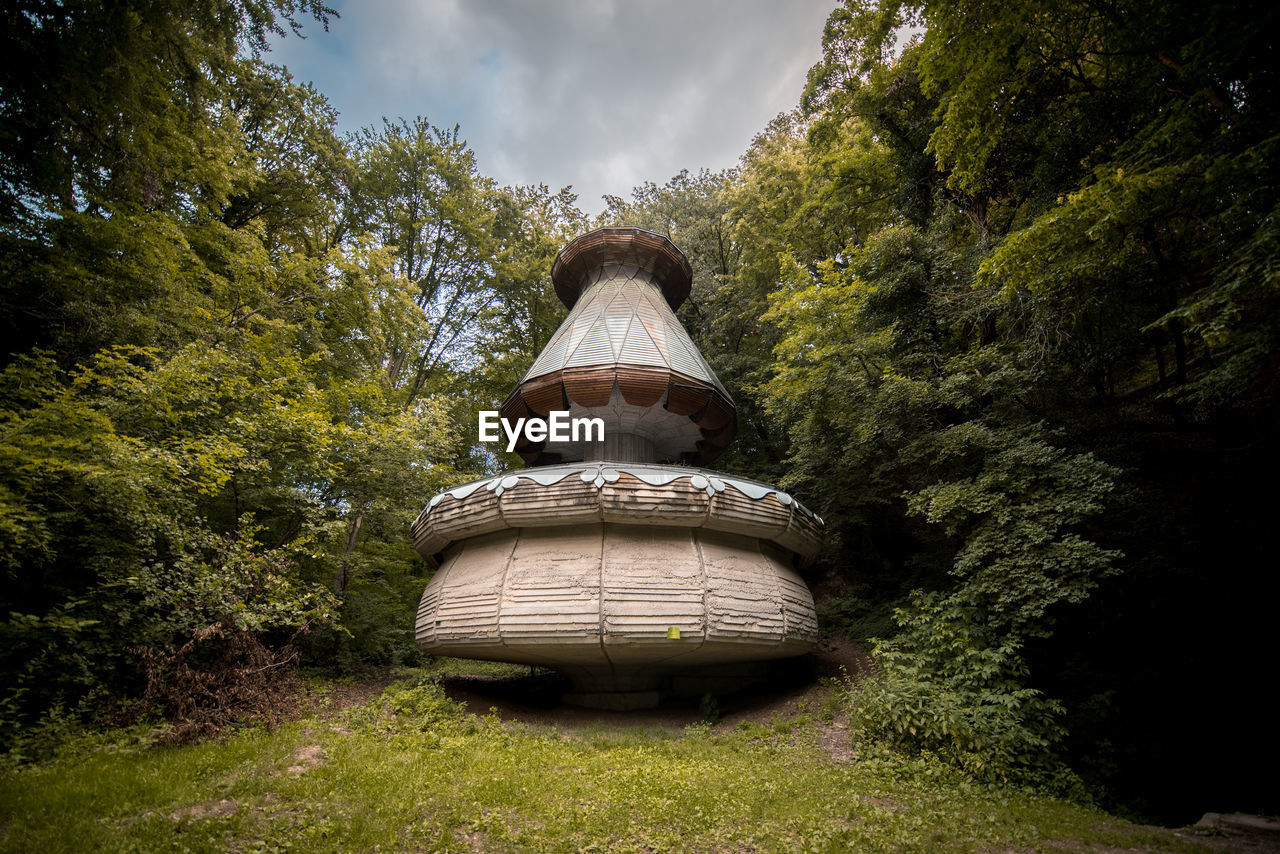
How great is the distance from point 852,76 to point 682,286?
20.0 ft

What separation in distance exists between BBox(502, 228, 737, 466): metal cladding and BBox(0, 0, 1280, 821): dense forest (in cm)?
193

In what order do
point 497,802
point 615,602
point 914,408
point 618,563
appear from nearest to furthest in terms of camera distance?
point 497,802
point 615,602
point 618,563
point 914,408

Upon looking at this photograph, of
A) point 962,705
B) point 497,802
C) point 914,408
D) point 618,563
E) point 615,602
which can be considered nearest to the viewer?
point 497,802

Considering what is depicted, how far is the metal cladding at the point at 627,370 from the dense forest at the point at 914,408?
1933 mm

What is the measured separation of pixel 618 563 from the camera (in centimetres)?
588

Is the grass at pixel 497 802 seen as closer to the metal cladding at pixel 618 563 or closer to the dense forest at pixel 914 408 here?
the dense forest at pixel 914 408

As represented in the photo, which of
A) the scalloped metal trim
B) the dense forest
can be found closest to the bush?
the dense forest

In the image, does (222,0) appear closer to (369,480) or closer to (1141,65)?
(369,480)

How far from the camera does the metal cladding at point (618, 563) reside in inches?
222

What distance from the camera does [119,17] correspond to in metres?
4.73

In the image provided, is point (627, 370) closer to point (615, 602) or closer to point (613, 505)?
point (613, 505)

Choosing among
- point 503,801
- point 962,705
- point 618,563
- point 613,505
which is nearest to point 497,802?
point 503,801

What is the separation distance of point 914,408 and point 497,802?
6.98 m

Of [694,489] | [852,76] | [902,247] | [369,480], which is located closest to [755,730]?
[694,489]
